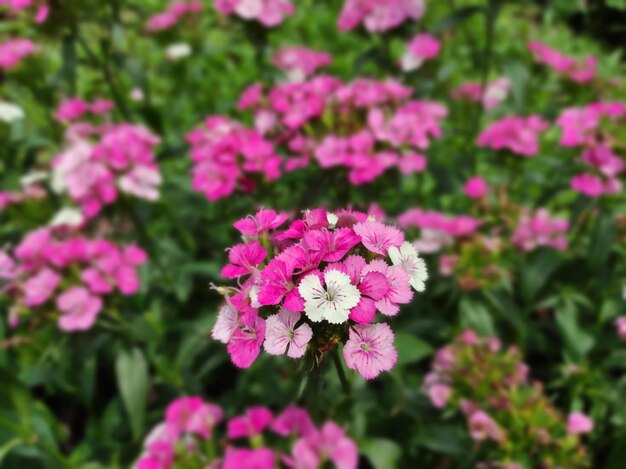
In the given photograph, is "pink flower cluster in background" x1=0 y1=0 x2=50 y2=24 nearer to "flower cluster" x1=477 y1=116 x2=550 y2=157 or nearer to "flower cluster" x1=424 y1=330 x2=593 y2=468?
"flower cluster" x1=477 y1=116 x2=550 y2=157

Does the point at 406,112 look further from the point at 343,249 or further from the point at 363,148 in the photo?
the point at 343,249

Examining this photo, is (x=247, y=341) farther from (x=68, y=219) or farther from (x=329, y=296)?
(x=68, y=219)

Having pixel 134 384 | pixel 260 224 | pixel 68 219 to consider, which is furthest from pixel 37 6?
pixel 260 224

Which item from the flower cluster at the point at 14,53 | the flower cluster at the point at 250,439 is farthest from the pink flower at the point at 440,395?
the flower cluster at the point at 14,53

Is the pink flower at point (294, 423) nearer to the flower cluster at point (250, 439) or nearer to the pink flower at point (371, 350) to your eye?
the flower cluster at point (250, 439)

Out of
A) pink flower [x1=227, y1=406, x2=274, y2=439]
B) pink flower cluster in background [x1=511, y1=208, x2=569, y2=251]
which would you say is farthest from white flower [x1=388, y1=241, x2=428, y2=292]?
pink flower cluster in background [x1=511, y1=208, x2=569, y2=251]

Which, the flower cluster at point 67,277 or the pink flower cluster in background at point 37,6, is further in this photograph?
the pink flower cluster in background at point 37,6

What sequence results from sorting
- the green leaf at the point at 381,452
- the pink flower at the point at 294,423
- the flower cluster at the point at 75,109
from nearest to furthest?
the pink flower at the point at 294,423 < the green leaf at the point at 381,452 < the flower cluster at the point at 75,109
